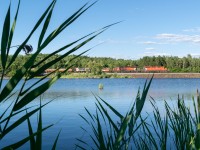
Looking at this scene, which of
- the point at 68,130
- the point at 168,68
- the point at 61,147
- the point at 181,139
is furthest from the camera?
the point at 168,68

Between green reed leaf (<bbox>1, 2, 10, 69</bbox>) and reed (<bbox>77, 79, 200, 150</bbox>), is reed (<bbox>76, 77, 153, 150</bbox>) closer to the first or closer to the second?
reed (<bbox>77, 79, 200, 150</bbox>)

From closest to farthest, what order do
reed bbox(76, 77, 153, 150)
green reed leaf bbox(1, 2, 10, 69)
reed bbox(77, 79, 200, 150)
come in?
1. green reed leaf bbox(1, 2, 10, 69)
2. reed bbox(76, 77, 153, 150)
3. reed bbox(77, 79, 200, 150)

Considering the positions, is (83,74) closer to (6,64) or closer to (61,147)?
(61,147)

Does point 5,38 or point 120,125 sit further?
point 120,125

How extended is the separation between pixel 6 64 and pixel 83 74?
145259 millimetres

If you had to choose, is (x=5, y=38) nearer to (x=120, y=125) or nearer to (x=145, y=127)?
(x=120, y=125)

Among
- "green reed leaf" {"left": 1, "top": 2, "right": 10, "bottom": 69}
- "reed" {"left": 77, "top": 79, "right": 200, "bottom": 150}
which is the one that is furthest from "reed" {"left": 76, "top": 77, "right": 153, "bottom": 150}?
"green reed leaf" {"left": 1, "top": 2, "right": 10, "bottom": 69}

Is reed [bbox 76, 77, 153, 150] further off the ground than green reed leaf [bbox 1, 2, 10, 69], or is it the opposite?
green reed leaf [bbox 1, 2, 10, 69]

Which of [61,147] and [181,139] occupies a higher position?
[181,139]

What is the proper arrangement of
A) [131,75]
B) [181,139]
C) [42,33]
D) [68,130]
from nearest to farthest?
[42,33], [181,139], [68,130], [131,75]

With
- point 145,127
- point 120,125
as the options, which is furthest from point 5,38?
point 145,127

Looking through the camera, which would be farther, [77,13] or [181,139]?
[181,139]

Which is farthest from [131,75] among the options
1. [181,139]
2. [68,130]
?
[181,139]

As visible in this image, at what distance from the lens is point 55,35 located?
1454mm
